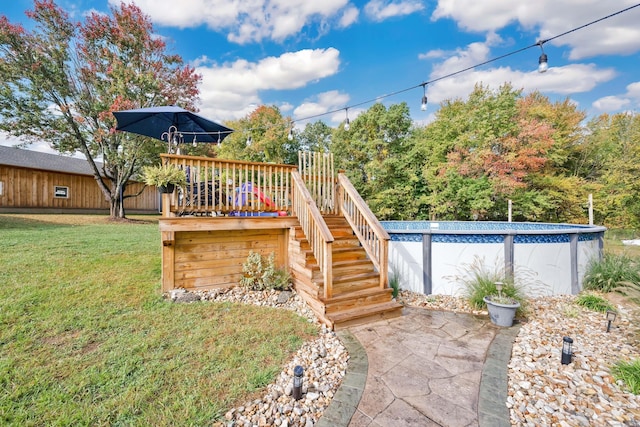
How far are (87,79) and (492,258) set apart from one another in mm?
17308

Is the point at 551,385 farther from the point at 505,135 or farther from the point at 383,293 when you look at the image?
the point at 505,135

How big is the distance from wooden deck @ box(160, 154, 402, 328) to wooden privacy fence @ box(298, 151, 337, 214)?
0.07ft

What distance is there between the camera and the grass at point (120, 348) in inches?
81.6

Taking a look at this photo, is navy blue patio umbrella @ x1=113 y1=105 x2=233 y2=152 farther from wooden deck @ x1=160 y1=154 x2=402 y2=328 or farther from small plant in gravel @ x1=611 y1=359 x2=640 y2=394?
small plant in gravel @ x1=611 y1=359 x2=640 y2=394

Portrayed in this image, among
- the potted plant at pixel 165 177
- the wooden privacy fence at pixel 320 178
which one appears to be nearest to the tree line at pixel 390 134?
the wooden privacy fence at pixel 320 178

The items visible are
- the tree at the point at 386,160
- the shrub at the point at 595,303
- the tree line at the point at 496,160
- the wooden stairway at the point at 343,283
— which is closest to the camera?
the wooden stairway at the point at 343,283

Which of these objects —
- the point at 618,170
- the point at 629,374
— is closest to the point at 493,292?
the point at 629,374

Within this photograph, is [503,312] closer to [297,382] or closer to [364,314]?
[364,314]

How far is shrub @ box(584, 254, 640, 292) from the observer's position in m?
4.96

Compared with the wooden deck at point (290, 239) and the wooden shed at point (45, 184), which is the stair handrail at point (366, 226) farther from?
the wooden shed at point (45, 184)

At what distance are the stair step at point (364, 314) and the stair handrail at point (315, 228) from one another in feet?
1.17

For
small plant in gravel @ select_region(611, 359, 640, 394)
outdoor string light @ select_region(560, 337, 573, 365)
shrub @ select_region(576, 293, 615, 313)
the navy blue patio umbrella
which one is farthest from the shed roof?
shrub @ select_region(576, 293, 615, 313)

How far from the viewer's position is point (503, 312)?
12.1ft

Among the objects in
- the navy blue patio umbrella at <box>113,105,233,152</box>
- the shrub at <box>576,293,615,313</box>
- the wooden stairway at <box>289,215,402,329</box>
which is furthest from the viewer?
the navy blue patio umbrella at <box>113,105,233,152</box>
